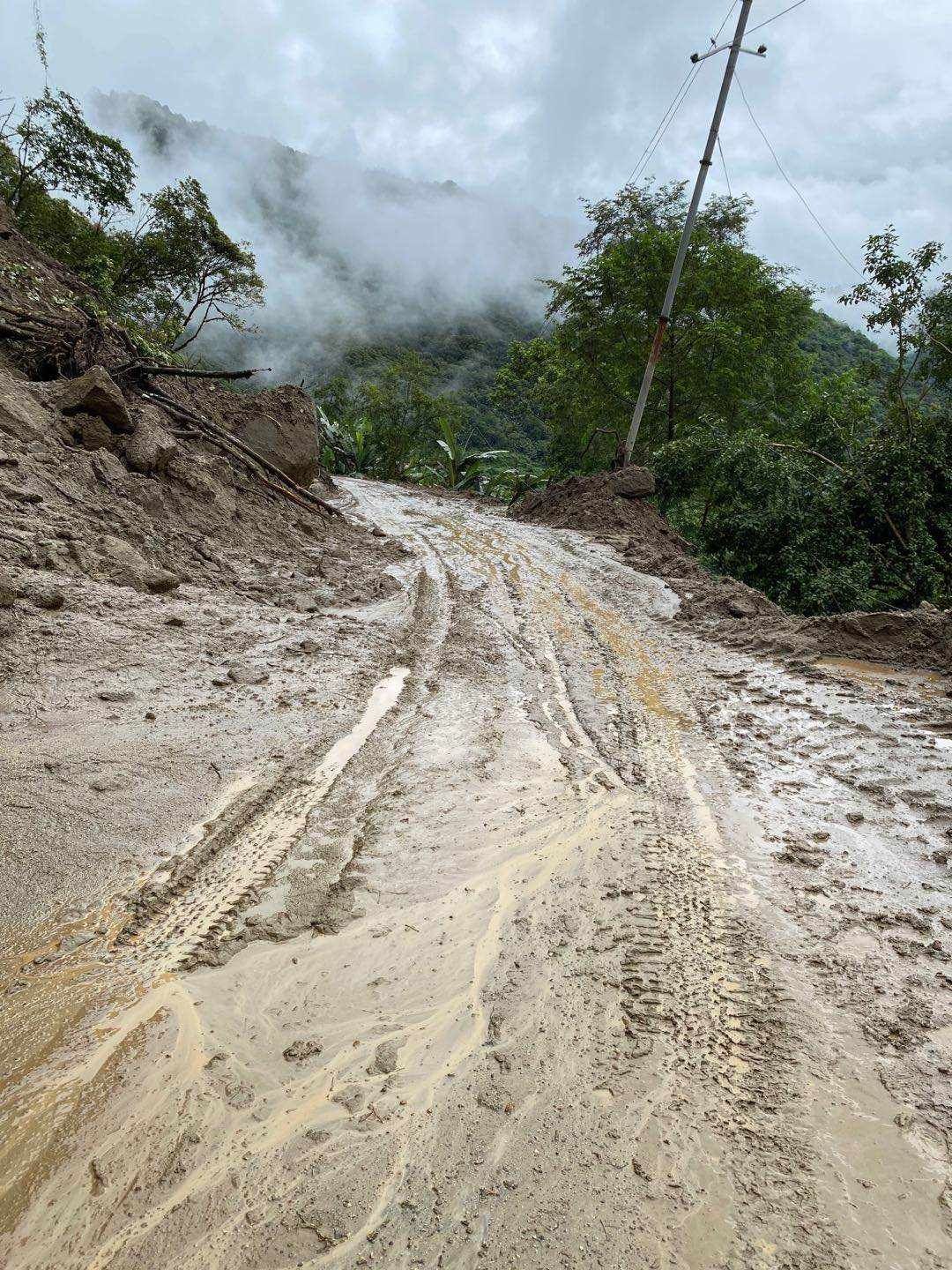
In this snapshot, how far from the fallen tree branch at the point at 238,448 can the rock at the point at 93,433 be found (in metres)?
1.69

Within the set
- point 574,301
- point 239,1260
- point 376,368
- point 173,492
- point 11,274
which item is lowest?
point 239,1260

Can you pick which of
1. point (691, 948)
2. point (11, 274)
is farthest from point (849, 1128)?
point (11, 274)

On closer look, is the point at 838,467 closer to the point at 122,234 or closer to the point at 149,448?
the point at 149,448

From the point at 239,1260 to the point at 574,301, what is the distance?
1835 cm

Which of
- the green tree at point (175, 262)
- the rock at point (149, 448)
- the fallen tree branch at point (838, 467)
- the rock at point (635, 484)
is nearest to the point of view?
the rock at point (149, 448)

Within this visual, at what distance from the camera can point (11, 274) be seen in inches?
269

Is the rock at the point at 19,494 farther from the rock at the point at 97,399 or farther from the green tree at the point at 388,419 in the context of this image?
the green tree at the point at 388,419

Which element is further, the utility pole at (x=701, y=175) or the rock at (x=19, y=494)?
the utility pole at (x=701, y=175)

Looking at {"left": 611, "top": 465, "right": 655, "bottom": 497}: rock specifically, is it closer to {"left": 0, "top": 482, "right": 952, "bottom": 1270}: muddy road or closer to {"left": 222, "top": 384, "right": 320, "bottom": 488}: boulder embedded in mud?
{"left": 222, "top": 384, "right": 320, "bottom": 488}: boulder embedded in mud

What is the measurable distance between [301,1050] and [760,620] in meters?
5.41

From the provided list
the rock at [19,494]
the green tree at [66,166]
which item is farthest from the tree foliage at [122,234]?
the rock at [19,494]

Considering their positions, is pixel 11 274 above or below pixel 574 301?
below

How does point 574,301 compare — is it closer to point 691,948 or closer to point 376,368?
point 691,948

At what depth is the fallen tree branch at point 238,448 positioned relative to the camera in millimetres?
7184
